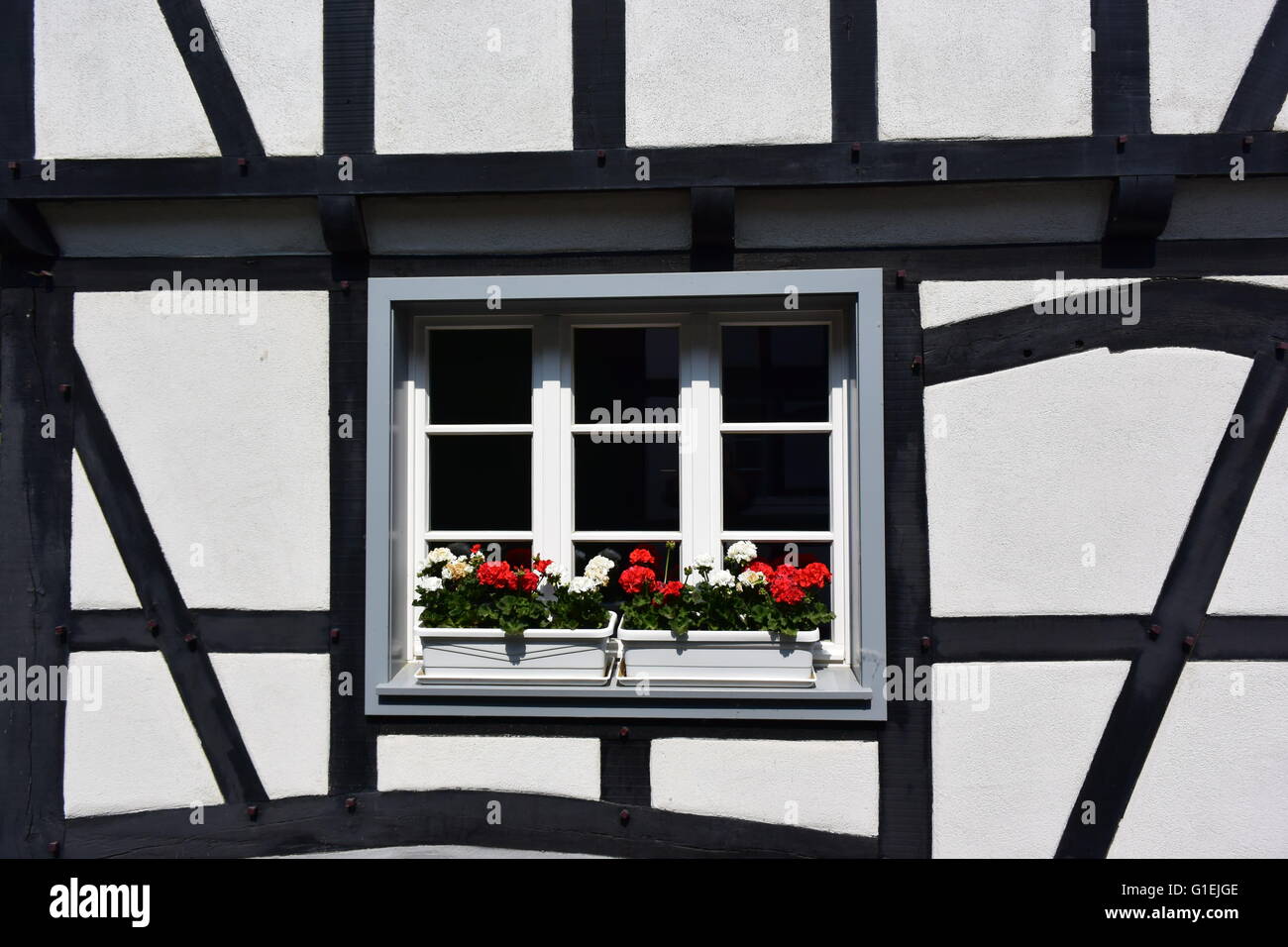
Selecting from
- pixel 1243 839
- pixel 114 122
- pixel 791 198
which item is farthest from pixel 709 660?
pixel 114 122

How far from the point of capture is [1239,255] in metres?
2.53

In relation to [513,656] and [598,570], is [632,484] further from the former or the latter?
[513,656]

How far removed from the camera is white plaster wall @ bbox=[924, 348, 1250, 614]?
251 centimetres

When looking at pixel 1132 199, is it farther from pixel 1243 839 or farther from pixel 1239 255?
pixel 1243 839

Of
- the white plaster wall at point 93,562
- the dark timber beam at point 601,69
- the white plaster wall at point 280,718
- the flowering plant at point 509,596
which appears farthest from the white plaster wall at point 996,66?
the white plaster wall at point 93,562

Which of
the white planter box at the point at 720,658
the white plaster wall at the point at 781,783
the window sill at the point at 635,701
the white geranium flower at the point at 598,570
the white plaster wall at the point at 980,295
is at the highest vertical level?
the white plaster wall at the point at 980,295

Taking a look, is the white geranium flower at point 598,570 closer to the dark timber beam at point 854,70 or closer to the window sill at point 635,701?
the window sill at point 635,701

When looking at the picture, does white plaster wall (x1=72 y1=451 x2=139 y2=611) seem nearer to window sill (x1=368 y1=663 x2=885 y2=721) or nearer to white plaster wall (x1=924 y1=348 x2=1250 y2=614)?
window sill (x1=368 y1=663 x2=885 y2=721)

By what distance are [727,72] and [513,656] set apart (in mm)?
2172

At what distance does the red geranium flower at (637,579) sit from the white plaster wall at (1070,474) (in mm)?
980

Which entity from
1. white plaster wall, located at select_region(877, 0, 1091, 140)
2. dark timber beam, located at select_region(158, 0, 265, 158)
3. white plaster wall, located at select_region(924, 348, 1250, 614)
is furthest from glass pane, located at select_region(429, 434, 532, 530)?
white plaster wall, located at select_region(877, 0, 1091, 140)

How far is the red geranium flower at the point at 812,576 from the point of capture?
253cm

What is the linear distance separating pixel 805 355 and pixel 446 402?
4.49ft

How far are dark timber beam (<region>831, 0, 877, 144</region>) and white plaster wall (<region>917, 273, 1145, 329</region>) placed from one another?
580 millimetres
